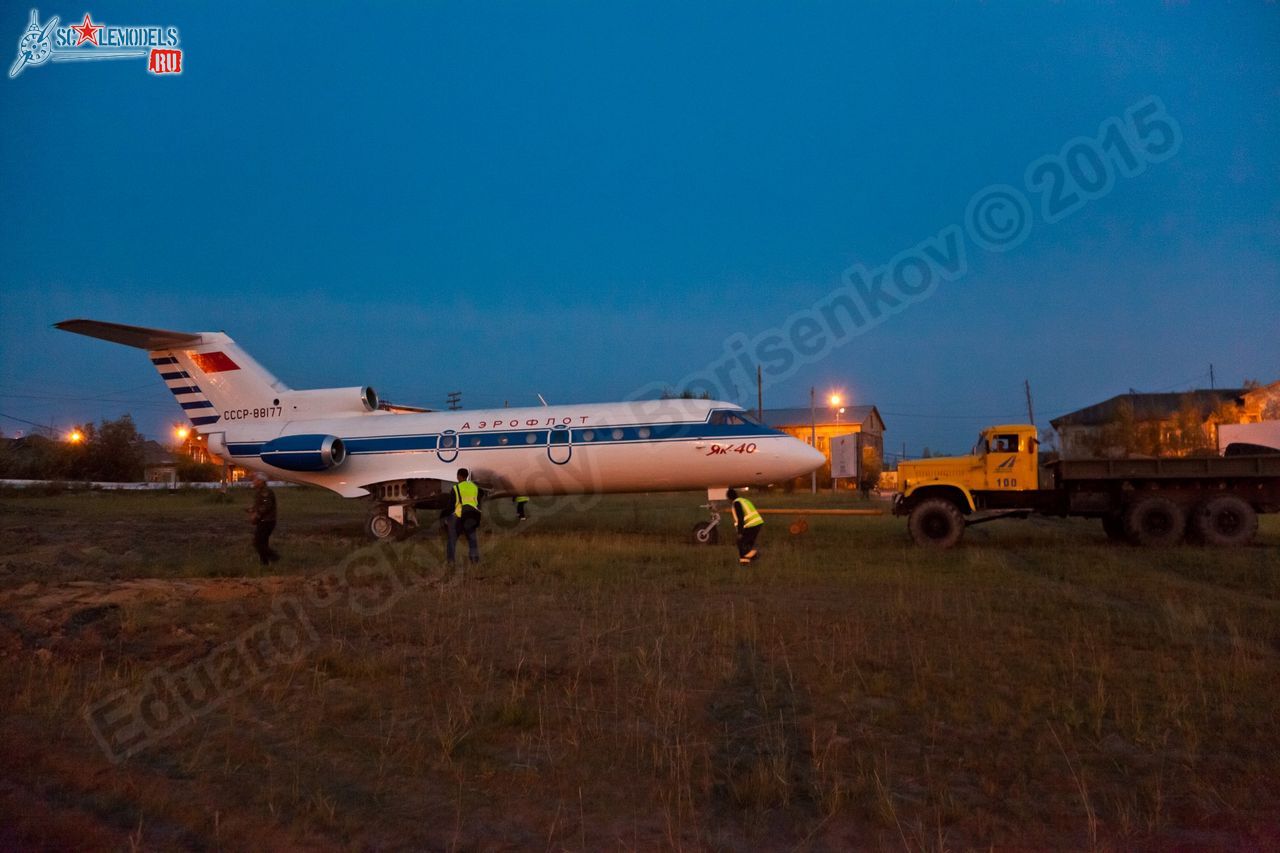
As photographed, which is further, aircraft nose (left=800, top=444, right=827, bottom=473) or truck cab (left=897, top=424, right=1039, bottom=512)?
aircraft nose (left=800, top=444, right=827, bottom=473)

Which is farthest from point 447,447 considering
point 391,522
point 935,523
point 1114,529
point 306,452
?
point 1114,529

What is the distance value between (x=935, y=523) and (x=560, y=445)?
814cm

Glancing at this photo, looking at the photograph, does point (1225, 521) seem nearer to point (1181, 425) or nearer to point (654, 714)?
point (654, 714)

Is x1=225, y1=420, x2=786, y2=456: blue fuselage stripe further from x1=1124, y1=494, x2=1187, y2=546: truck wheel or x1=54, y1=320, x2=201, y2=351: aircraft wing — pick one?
x1=1124, y1=494, x2=1187, y2=546: truck wheel

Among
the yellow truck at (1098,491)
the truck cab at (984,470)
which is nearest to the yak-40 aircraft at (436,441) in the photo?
the truck cab at (984,470)

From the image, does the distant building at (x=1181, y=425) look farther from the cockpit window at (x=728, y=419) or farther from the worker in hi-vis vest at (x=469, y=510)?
the worker in hi-vis vest at (x=469, y=510)

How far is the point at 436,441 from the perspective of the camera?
19.0 meters

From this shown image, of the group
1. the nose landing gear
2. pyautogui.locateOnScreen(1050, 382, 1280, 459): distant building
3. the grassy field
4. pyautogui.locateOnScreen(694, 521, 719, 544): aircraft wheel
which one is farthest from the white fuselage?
pyautogui.locateOnScreen(1050, 382, 1280, 459): distant building

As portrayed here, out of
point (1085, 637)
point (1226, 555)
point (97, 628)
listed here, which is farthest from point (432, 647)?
point (1226, 555)

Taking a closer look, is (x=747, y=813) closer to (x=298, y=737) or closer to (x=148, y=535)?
(x=298, y=737)

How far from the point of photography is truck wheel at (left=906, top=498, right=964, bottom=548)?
51.8ft

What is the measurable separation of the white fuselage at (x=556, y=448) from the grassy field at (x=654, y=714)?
5347 mm

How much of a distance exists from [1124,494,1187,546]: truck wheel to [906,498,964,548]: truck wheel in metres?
3.40

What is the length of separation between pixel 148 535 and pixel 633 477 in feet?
39.6
